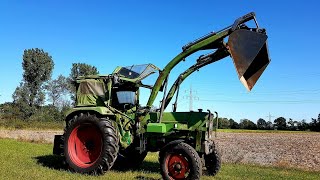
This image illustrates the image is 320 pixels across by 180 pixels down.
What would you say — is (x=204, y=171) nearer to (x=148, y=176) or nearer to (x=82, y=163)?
(x=148, y=176)

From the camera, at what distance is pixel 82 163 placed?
1107cm

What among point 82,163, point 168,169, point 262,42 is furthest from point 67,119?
point 262,42

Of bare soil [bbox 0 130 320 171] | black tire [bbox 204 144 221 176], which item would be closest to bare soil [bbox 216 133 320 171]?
bare soil [bbox 0 130 320 171]

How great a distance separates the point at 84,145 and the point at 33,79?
6023cm

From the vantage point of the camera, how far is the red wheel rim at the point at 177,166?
9258 millimetres

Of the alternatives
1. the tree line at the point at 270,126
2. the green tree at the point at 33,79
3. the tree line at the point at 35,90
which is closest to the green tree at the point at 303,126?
the tree line at the point at 270,126

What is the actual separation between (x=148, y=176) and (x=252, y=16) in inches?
207

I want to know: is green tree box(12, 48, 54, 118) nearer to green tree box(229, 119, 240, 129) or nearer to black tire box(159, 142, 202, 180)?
green tree box(229, 119, 240, 129)

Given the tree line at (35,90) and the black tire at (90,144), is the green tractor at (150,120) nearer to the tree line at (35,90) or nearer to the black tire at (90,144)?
the black tire at (90,144)

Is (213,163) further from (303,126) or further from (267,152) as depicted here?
(303,126)

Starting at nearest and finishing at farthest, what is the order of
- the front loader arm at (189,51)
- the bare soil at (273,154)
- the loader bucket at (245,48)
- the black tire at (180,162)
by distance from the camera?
the black tire at (180,162)
the loader bucket at (245,48)
the front loader arm at (189,51)
the bare soil at (273,154)

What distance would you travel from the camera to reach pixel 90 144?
11.3 metres

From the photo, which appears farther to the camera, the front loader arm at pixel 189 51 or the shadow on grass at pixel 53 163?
the shadow on grass at pixel 53 163

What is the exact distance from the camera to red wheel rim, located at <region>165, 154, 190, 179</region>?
9.26 m
